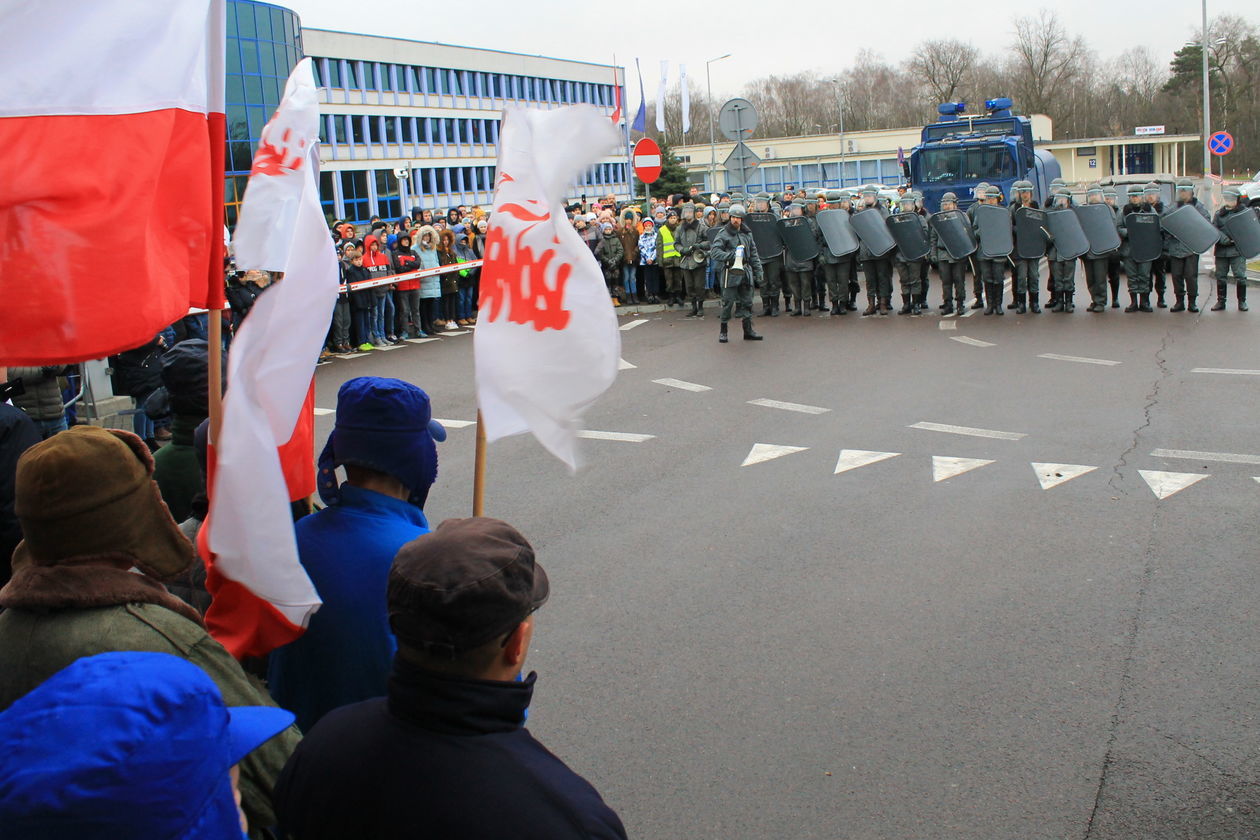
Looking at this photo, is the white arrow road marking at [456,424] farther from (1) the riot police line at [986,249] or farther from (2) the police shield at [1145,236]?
(2) the police shield at [1145,236]

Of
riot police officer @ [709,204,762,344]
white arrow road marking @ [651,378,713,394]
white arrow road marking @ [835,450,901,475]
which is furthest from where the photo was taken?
riot police officer @ [709,204,762,344]

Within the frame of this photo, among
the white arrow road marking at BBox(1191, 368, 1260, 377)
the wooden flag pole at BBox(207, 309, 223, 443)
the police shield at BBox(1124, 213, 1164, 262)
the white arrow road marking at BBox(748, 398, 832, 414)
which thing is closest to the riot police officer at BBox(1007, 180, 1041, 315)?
the police shield at BBox(1124, 213, 1164, 262)

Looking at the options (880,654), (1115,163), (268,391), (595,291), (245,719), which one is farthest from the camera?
(1115,163)

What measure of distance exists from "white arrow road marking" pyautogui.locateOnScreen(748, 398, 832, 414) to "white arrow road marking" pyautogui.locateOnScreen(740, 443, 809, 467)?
1.40 meters

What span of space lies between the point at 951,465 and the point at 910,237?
31.2 feet

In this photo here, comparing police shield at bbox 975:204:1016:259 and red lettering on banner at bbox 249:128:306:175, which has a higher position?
red lettering on banner at bbox 249:128:306:175

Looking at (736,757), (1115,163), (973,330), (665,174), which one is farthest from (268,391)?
(1115,163)

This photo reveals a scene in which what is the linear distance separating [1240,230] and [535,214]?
15.7 metres

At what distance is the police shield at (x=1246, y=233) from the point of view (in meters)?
16.3

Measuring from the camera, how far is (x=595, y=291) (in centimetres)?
340

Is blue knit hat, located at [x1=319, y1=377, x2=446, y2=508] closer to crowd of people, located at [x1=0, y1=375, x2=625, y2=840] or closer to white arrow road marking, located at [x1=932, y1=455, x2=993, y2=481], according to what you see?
crowd of people, located at [x1=0, y1=375, x2=625, y2=840]

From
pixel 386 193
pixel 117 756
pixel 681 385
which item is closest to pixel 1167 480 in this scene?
pixel 681 385

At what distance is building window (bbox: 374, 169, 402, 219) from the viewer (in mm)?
77750

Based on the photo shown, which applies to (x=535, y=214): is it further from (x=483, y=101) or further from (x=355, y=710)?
(x=483, y=101)
